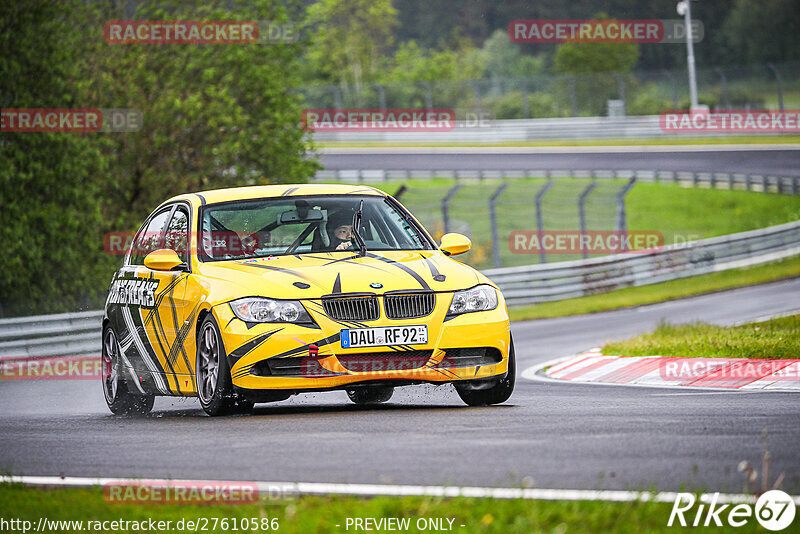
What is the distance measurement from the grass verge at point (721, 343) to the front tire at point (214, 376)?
5.86m

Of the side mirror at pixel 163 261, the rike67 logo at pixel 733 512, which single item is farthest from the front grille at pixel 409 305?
the rike67 logo at pixel 733 512

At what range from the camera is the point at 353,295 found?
8656 millimetres

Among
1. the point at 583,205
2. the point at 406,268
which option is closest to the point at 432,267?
the point at 406,268

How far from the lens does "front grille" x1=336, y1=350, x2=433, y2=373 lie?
8570mm

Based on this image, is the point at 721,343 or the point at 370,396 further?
the point at 721,343

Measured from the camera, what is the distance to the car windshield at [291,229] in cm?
962

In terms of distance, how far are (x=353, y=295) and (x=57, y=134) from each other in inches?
743

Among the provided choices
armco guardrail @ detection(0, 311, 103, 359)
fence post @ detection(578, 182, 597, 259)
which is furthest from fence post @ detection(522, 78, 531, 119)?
armco guardrail @ detection(0, 311, 103, 359)

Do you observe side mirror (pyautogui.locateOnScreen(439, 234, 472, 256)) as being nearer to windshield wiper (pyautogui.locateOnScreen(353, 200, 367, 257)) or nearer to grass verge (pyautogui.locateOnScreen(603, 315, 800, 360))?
windshield wiper (pyautogui.locateOnScreen(353, 200, 367, 257))

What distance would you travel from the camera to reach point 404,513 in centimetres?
499

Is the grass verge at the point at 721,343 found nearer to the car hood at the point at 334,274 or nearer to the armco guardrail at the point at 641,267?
the car hood at the point at 334,274

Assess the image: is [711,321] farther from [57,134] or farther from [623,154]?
[623,154]

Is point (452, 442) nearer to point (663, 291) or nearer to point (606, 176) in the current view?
point (663, 291)

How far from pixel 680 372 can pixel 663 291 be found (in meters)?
17.7
